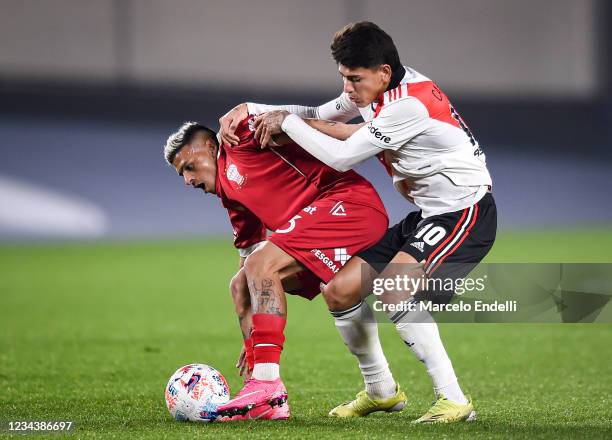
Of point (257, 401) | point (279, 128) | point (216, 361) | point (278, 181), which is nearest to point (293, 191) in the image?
point (278, 181)

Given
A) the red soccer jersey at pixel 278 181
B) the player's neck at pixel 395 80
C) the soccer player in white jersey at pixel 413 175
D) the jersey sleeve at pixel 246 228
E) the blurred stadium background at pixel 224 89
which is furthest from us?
the blurred stadium background at pixel 224 89

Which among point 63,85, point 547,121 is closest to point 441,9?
point 547,121

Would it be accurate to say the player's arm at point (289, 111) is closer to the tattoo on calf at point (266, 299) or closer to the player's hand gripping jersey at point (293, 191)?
the player's hand gripping jersey at point (293, 191)

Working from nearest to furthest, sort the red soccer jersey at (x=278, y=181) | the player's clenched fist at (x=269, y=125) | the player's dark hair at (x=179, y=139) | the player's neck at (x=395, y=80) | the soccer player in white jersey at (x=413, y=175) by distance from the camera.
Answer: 1. the soccer player in white jersey at (x=413, y=175)
2. the player's neck at (x=395, y=80)
3. the player's clenched fist at (x=269, y=125)
4. the red soccer jersey at (x=278, y=181)
5. the player's dark hair at (x=179, y=139)

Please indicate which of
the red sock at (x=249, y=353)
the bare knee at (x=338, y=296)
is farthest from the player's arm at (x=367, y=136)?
the red sock at (x=249, y=353)

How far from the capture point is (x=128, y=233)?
17953mm

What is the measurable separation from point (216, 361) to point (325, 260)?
2572 mm

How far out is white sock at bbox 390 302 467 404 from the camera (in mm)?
4727

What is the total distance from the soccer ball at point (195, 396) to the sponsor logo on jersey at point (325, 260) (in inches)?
29.3

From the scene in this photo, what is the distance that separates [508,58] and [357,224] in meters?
16.6

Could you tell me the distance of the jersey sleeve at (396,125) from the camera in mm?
4715

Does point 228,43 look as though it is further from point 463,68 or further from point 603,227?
point 603,227

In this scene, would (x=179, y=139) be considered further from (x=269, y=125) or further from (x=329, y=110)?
(x=329, y=110)

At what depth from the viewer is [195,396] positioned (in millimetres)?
4703
